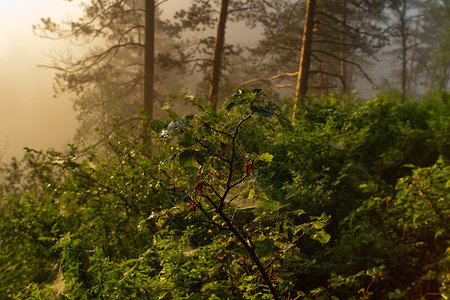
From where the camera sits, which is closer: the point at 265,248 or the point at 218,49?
the point at 265,248

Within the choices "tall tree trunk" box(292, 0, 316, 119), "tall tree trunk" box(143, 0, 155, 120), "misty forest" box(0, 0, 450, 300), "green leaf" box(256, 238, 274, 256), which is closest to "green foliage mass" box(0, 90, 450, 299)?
"misty forest" box(0, 0, 450, 300)

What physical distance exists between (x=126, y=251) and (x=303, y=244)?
6.56ft

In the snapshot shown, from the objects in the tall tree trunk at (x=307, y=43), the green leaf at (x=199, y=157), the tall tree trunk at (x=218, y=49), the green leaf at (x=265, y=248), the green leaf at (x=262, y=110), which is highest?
the tall tree trunk at (x=218, y=49)

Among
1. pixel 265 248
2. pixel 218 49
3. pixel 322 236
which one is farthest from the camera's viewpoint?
pixel 218 49

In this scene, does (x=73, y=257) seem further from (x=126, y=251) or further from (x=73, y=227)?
(x=73, y=227)

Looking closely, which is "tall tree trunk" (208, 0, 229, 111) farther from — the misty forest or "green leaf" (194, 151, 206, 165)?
"green leaf" (194, 151, 206, 165)

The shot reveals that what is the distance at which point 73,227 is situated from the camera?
12.1 ft

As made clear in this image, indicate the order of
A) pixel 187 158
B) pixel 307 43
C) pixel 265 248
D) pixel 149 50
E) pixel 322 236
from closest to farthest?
1. pixel 187 158
2. pixel 322 236
3. pixel 265 248
4. pixel 307 43
5. pixel 149 50

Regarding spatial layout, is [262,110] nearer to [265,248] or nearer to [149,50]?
[265,248]

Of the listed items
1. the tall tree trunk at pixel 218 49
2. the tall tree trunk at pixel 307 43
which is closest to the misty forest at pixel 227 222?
the tall tree trunk at pixel 307 43

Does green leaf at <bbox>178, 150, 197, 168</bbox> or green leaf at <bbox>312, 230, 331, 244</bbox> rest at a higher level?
green leaf at <bbox>178, 150, 197, 168</bbox>

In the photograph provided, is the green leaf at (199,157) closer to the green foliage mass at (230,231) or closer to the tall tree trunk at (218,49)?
the green foliage mass at (230,231)

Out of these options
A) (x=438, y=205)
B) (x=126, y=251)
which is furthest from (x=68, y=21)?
(x=438, y=205)

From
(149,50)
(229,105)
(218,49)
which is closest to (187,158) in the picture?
(229,105)
